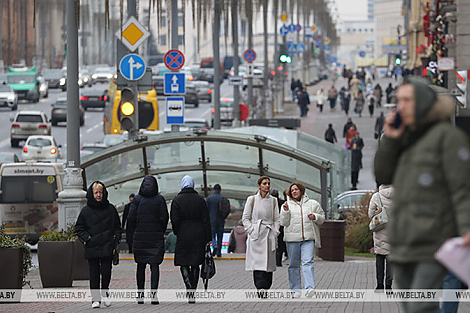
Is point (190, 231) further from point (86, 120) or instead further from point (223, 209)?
point (86, 120)

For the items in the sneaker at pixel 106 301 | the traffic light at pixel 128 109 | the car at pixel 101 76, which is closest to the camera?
the sneaker at pixel 106 301

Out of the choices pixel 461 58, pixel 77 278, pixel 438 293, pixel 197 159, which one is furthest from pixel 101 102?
pixel 438 293

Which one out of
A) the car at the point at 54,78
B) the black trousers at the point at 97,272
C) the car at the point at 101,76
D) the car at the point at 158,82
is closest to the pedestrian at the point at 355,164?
the black trousers at the point at 97,272

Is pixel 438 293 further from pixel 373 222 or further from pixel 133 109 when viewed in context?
pixel 133 109

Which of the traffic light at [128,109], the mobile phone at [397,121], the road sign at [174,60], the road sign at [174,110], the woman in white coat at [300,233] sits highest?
the road sign at [174,60]

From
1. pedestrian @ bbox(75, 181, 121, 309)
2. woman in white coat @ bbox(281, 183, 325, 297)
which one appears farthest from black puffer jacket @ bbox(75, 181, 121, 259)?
woman in white coat @ bbox(281, 183, 325, 297)

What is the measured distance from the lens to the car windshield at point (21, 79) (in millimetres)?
75062

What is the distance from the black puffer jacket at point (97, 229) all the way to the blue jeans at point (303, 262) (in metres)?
2.15

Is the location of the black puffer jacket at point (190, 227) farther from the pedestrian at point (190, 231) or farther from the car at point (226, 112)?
the car at point (226, 112)

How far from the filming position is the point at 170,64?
91.4 feet

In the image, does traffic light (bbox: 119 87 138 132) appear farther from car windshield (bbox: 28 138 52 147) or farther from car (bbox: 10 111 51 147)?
car (bbox: 10 111 51 147)

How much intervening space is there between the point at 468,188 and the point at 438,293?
2.40ft

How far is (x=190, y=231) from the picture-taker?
12.3 m

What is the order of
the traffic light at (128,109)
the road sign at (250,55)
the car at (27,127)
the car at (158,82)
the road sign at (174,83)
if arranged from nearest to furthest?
the traffic light at (128,109) < the road sign at (174,83) < the road sign at (250,55) < the car at (27,127) < the car at (158,82)
